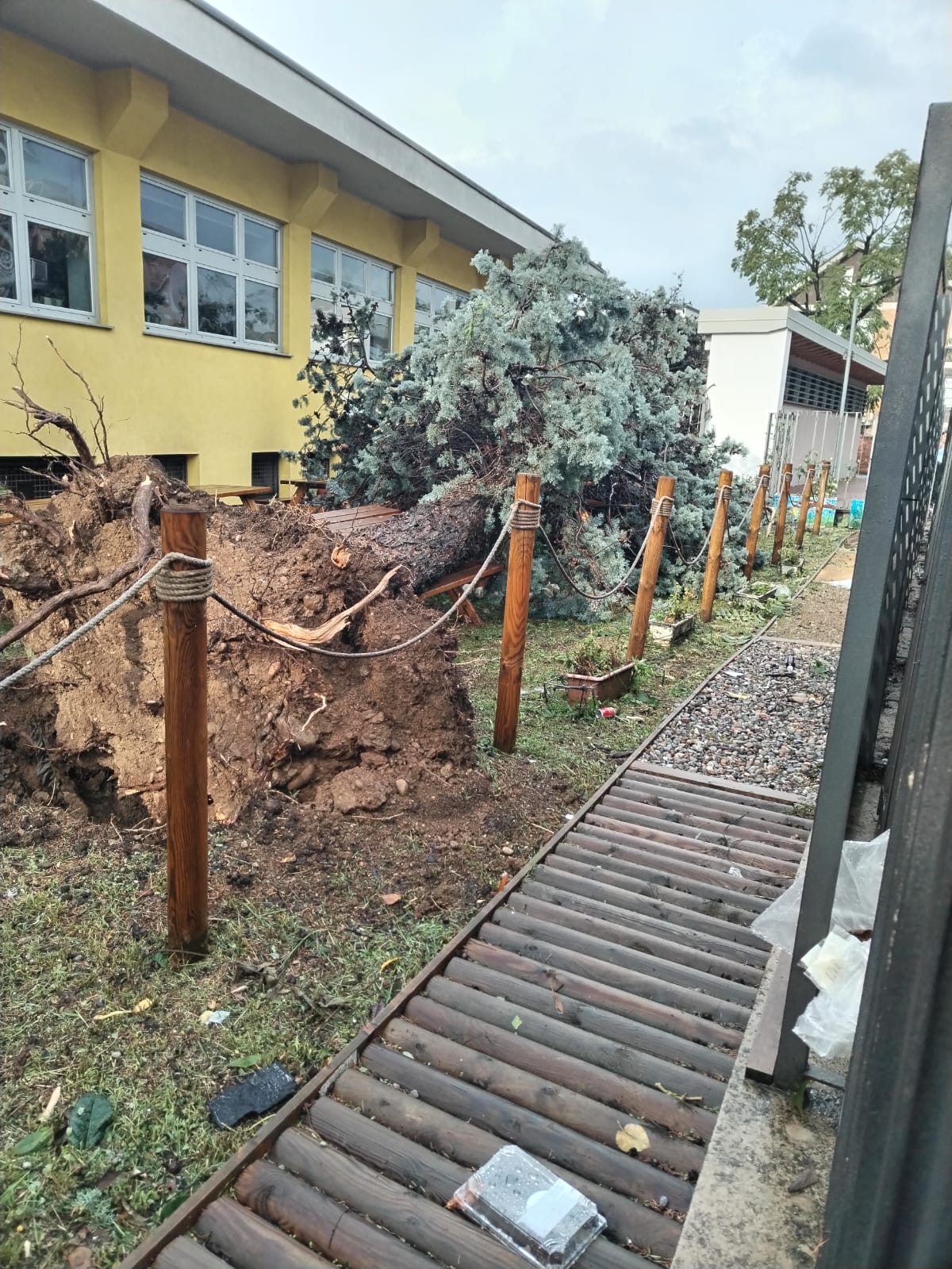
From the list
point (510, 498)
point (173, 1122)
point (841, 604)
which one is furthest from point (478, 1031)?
point (841, 604)

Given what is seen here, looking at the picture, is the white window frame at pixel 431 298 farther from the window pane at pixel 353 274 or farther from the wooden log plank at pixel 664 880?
the wooden log plank at pixel 664 880

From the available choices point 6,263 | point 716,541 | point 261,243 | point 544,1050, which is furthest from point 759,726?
point 261,243

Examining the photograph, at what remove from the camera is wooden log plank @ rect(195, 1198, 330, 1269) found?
78.9 inches

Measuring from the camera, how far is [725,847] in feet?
14.1

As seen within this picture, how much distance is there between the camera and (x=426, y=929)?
3453 mm

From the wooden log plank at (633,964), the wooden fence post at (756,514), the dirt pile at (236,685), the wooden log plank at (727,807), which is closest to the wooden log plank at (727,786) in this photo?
the wooden log plank at (727,807)

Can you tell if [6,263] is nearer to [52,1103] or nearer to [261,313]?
[261,313]

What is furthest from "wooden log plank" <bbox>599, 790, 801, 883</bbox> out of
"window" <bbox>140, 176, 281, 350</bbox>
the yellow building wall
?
"window" <bbox>140, 176, 281, 350</bbox>

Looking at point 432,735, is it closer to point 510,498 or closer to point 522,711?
point 522,711

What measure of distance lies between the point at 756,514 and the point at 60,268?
30.1 feet

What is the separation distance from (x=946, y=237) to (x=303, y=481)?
10015 millimetres

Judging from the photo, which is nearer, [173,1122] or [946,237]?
[946,237]

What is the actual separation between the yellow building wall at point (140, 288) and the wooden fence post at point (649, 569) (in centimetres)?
636

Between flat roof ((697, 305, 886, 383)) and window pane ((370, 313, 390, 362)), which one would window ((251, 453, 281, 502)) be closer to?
window pane ((370, 313, 390, 362))
